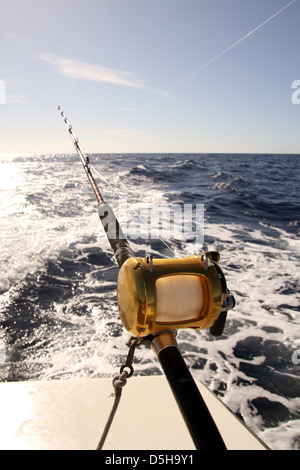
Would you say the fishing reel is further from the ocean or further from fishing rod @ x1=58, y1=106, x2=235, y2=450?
the ocean

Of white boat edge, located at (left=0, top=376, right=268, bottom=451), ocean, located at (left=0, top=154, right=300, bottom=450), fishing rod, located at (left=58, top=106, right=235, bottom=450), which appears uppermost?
fishing rod, located at (left=58, top=106, right=235, bottom=450)

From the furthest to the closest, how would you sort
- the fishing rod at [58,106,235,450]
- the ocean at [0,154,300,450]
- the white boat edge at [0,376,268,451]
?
the ocean at [0,154,300,450], the white boat edge at [0,376,268,451], the fishing rod at [58,106,235,450]

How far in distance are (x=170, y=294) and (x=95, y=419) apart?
1.09 m

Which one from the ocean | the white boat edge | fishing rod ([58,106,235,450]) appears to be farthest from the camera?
the ocean

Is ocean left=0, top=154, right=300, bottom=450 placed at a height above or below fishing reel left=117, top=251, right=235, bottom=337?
below

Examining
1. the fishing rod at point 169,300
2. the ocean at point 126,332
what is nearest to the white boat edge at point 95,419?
the fishing rod at point 169,300

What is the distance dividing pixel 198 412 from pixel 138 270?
0.44 m

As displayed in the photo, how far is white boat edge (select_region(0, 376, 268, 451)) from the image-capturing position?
140 centimetres

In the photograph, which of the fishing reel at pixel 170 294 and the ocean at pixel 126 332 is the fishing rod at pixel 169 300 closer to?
the fishing reel at pixel 170 294

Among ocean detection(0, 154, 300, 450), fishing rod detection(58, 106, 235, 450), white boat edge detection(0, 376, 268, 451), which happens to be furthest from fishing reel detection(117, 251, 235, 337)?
ocean detection(0, 154, 300, 450)

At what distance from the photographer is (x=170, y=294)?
3.05ft

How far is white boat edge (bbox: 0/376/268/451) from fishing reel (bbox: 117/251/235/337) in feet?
2.82

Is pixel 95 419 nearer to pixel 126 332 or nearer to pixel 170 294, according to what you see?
pixel 170 294

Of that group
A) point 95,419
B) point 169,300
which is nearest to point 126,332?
point 95,419
